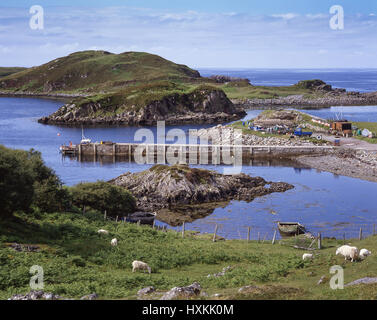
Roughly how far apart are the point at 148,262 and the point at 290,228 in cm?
2195

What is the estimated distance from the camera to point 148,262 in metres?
27.9

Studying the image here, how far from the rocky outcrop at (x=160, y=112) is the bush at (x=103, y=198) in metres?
97.8

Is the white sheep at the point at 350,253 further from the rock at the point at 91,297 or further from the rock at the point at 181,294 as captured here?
the rock at the point at 91,297

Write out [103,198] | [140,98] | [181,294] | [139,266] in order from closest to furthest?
[181,294] → [139,266] → [103,198] → [140,98]

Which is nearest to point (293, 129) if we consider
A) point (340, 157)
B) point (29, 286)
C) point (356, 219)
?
point (340, 157)

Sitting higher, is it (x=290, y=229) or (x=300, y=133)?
(x=300, y=133)

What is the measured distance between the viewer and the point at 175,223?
52.1 m

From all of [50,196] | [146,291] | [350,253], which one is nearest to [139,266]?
[146,291]

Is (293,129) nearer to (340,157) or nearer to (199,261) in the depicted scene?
(340,157)

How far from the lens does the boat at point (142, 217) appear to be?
47.9 metres

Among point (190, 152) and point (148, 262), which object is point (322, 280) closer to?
point (148, 262)

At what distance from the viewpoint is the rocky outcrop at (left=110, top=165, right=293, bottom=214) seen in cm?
5869

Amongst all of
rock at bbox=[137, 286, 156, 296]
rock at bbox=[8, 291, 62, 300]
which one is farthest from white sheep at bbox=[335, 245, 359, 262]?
rock at bbox=[8, 291, 62, 300]
